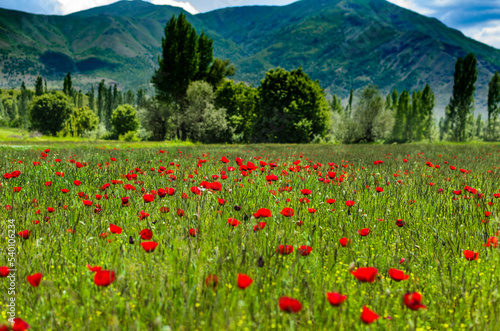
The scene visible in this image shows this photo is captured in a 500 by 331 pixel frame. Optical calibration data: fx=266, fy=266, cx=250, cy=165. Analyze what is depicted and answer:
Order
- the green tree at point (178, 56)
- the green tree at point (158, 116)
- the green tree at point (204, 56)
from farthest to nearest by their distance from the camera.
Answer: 1. the green tree at point (158, 116)
2. the green tree at point (204, 56)
3. the green tree at point (178, 56)

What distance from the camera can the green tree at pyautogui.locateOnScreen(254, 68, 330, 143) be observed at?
136 feet

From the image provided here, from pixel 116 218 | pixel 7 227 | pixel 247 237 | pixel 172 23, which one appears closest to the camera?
pixel 247 237

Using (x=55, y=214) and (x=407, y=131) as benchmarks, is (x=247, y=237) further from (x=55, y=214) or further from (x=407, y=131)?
(x=407, y=131)

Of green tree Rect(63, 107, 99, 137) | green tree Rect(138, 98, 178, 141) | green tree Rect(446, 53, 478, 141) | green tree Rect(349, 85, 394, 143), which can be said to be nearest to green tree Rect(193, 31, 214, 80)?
green tree Rect(138, 98, 178, 141)

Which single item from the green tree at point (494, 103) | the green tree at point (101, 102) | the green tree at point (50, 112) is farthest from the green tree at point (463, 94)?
the green tree at point (101, 102)

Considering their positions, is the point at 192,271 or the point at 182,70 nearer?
the point at 192,271

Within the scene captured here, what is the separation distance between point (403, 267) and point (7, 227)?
348 centimetres

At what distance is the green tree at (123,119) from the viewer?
239 ft

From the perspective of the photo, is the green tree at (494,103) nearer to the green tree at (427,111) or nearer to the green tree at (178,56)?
the green tree at (427,111)

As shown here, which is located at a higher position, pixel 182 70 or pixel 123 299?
pixel 182 70

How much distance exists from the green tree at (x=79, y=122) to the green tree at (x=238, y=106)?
170ft

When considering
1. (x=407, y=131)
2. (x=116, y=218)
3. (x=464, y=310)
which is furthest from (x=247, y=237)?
(x=407, y=131)

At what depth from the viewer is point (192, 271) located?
1691mm

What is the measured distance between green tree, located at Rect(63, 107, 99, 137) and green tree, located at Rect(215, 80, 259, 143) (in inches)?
2042
